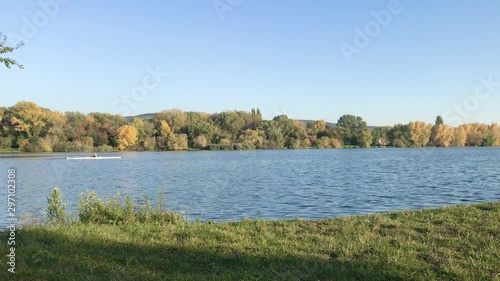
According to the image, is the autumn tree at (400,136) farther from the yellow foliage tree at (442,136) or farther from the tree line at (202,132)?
the yellow foliage tree at (442,136)

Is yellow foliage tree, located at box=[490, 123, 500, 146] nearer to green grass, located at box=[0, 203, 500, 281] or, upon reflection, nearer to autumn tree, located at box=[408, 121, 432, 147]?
autumn tree, located at box=[408, 121, 432, 147]

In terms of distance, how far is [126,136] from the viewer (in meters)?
109

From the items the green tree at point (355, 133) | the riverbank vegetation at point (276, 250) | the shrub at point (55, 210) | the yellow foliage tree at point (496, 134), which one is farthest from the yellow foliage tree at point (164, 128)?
the yellow foliage tree at point (496, 134)

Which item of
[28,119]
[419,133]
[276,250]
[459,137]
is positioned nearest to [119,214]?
[276,250]

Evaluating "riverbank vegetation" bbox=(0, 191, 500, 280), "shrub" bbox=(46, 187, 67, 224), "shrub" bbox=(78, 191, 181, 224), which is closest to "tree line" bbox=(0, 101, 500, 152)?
"shrub" bbox=(46, 187, 67, 224)

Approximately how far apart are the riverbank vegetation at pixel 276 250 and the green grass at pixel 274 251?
0.02m

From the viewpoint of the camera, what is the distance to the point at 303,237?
8852 millimetres

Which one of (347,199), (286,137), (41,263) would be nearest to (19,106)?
(286,137)

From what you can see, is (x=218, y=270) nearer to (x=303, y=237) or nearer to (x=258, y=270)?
(x=258, y=270)

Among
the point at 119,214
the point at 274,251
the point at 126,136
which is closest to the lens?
the point at 274,251

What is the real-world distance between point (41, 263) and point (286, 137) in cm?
13048

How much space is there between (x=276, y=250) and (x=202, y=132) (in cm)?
11514

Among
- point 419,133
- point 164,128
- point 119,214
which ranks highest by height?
point 164,128

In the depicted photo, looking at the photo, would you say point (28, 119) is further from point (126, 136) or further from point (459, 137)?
point (459, 137)
